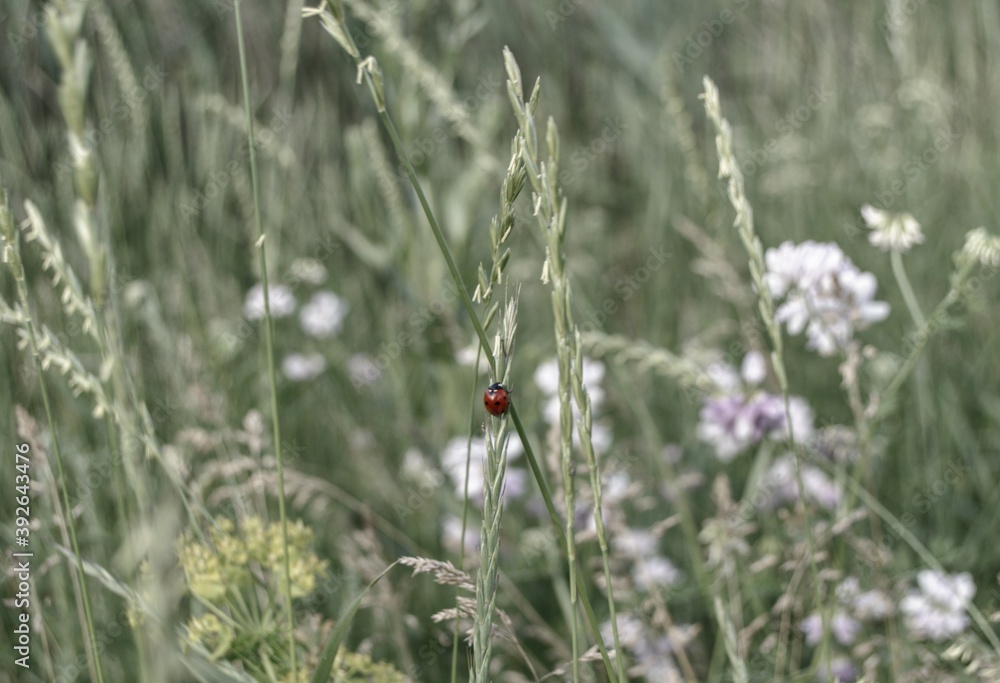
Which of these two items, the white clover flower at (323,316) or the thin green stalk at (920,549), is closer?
the thin green stalk at (920,549)

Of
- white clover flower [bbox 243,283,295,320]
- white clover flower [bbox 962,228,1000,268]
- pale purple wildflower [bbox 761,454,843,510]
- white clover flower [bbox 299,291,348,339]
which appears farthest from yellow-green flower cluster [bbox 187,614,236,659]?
white clover flower [bbox 299,291,348,339]

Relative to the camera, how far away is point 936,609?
141cm

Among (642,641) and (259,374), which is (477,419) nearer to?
(259,374)

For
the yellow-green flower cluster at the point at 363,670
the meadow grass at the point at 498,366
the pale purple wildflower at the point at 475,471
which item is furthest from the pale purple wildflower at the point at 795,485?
the yellow-green flower cluster at the point at 363,670

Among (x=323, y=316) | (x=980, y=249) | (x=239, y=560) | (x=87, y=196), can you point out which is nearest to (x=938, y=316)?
(x=980, y=249)

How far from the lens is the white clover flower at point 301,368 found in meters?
2.48

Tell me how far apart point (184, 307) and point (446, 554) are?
89 centimetres

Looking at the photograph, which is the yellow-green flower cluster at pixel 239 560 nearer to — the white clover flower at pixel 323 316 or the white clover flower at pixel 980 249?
the white clover flower at pixel 980 249

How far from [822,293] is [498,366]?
0.78 meters

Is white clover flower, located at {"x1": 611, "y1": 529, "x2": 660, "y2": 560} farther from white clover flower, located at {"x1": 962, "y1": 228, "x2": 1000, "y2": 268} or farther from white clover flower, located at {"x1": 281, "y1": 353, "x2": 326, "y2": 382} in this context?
white clover flower, located at {"x1": 281, "y1": 353, "x2": 326, "y2": 382}

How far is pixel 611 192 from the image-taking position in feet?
13.2

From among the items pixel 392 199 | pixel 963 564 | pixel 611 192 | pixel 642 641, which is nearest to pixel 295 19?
pixel 392 199

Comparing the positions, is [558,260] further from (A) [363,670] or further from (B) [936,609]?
(B) [936,609]

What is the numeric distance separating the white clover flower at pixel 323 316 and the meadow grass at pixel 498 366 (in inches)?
0.9
